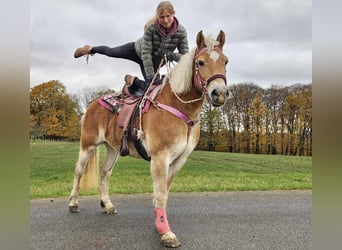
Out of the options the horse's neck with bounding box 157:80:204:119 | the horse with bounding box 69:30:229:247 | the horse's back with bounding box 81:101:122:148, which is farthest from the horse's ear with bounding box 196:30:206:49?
the horse's back with bounding box 81:101:122:148

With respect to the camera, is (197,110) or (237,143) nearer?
(197,110)

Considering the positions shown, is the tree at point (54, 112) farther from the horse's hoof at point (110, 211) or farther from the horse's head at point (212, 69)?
the horse's head at point (212, 69)

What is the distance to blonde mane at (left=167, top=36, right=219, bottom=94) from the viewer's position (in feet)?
11.2

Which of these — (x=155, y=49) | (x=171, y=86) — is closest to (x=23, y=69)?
(x=171, y=86)

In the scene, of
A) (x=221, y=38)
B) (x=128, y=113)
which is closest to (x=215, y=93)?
(x=221, y=38)

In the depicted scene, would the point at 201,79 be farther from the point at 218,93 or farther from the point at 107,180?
the point at 107,180

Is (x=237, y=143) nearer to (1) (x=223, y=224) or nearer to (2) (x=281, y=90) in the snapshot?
(2) (x=281, y=90)

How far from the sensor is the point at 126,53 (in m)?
4.67

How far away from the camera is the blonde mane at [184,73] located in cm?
341

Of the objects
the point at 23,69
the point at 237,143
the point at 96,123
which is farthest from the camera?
the point at 237,143

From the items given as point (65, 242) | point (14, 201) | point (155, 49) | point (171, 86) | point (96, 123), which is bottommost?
point (65, 242)

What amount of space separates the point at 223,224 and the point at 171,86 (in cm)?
200

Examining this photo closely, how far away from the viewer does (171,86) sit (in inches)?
148

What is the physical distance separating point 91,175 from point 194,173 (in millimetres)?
3478
